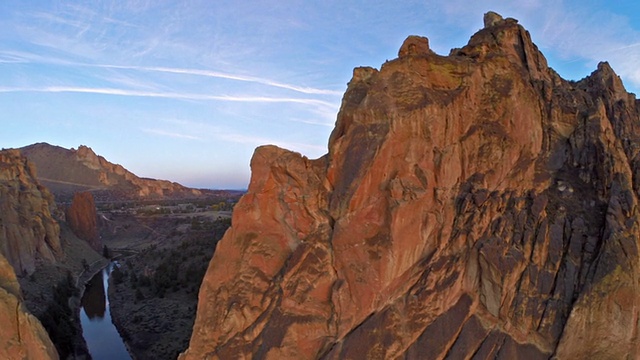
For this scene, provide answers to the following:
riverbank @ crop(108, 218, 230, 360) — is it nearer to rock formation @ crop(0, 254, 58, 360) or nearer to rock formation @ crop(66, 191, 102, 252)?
rock formation @ crop(0, 254, 58, 360)

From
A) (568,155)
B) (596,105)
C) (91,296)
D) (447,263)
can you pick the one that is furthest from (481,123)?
(91,296)

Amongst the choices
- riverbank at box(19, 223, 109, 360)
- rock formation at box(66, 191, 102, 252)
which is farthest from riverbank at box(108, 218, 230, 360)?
rock formation at box(66, 191, 102, 252)

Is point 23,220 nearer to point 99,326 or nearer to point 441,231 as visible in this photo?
Answer: point 99,326

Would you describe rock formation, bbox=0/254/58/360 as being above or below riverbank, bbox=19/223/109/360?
above

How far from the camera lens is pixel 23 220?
48344mm

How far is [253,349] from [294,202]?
5.56 m

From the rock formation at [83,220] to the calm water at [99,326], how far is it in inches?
688

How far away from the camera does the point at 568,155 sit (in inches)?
601

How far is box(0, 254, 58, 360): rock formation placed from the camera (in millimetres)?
16547

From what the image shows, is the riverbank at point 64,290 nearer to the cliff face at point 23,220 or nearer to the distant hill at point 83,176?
the cliff face at point 23,220

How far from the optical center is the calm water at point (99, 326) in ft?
110

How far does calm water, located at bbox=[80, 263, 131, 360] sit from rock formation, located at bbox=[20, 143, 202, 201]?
129437mm

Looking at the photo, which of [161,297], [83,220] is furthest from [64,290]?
[83,220]

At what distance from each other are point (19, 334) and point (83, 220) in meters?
61.5
